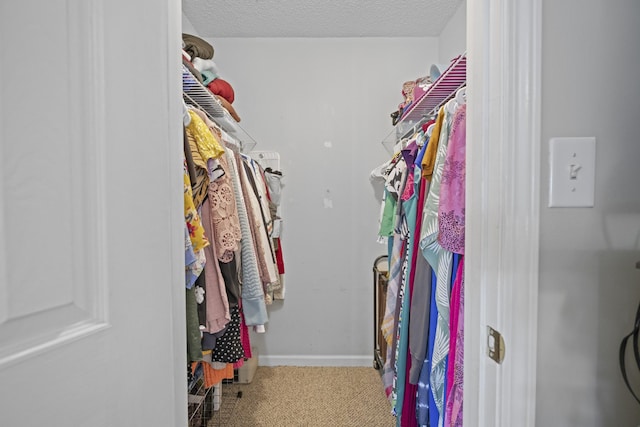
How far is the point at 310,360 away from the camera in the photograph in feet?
7.90

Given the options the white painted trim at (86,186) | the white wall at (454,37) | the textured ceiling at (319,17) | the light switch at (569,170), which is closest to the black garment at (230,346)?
the white painted trim at (86,186)

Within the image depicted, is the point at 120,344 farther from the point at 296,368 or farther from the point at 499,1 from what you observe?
the point at 296,368

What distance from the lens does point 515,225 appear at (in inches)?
20.3

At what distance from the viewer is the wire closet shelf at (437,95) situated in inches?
44.6

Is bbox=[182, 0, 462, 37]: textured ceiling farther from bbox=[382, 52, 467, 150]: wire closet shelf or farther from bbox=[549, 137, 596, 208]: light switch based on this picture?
bbox=[549, 137, 596, 208]: light switch

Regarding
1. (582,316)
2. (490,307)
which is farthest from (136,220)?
(582,316)

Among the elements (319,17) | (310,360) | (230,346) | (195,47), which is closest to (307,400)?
(310,360)

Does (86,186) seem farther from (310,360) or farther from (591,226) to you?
(310,360)

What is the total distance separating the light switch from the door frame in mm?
29

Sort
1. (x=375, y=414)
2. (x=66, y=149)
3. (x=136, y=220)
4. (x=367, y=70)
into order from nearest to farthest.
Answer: (x=66, y=149)
(x=136, y=220)
(x=375, y=414)
(x=367, y=70)

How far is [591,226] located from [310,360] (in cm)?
225

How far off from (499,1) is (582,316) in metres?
0.54

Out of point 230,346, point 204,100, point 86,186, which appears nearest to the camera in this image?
point 86,186

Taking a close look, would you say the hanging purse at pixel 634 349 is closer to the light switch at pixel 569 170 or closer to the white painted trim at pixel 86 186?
the light switch at pixel 569 170
